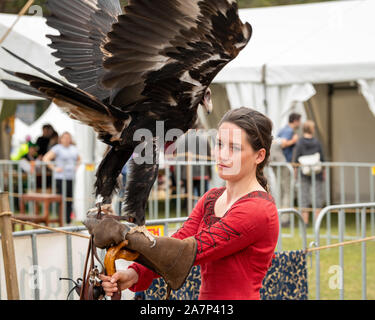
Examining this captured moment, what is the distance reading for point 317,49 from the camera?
7750 mm

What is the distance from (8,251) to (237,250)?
0.69 meters

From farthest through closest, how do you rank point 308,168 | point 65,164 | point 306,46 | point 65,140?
point 65,140 < point 65,164 < point 306,46 < point 308,168

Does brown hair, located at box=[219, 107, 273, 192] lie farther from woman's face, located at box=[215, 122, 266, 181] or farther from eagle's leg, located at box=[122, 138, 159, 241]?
eagle's leg, located at box=[122, 138, 159, 241]

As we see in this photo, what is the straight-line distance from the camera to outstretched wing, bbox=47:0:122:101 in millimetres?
2457

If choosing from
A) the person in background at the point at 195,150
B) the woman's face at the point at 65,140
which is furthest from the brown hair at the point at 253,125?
the woman's face at the point at 65,140

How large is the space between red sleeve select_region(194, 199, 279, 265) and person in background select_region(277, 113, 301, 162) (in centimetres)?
663

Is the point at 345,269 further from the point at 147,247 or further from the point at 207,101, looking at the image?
the point at 147,247

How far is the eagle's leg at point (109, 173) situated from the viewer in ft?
7.36

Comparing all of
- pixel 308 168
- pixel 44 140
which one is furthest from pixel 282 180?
pixel 44 140

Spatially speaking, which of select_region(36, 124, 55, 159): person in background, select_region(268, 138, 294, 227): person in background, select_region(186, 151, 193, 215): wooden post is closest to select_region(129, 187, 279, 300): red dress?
select_region(186, 151, 193, 215): wooden post

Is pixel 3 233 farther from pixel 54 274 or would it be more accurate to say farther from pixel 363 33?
pixel 363 33

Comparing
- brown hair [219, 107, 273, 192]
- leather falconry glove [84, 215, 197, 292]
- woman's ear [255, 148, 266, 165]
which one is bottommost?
leather falconry glove [84, 215, 197, 292]
